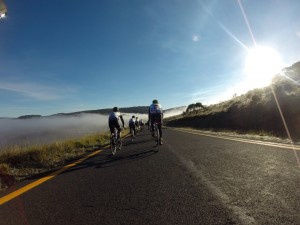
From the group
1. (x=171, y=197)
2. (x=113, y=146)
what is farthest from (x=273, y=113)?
(x=171, y=197)

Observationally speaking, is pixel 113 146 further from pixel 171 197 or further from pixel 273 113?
pixel 273 113

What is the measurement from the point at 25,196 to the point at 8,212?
3.41 ft

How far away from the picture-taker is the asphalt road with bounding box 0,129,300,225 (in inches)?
136

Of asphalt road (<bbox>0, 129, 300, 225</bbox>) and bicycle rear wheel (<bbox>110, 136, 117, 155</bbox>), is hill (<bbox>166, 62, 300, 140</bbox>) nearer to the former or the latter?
bicycle rear wheel (<bbox>110, 136, 117, 155</bbox>)

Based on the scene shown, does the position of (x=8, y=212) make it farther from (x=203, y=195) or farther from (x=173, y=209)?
(x=203, y=195)

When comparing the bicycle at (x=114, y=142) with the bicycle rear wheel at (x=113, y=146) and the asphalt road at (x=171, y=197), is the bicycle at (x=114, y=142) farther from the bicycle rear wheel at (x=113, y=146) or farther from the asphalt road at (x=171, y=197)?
the asphalt road at (x=171, y=197)

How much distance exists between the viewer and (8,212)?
164 inches

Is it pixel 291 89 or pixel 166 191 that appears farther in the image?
pixel 291 89

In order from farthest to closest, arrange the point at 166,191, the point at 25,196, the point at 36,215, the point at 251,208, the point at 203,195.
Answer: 1. the point at 25,196
2. the point at 166,191
3. the point at 203,195
4. the point at 36,215
5. the point at 251,208

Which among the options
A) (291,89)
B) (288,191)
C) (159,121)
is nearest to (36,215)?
(288,191)

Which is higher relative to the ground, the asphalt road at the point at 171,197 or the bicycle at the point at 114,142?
the bicycle at the point at 114,142

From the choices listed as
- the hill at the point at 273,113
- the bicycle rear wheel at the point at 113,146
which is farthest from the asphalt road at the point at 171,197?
the hill at the point at 273,113

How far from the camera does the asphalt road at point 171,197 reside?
3.46 metres

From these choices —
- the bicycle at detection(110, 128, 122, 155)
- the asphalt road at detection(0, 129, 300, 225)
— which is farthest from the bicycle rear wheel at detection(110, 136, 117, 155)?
the asphalt road at detection(0, 129, 300, 225)
